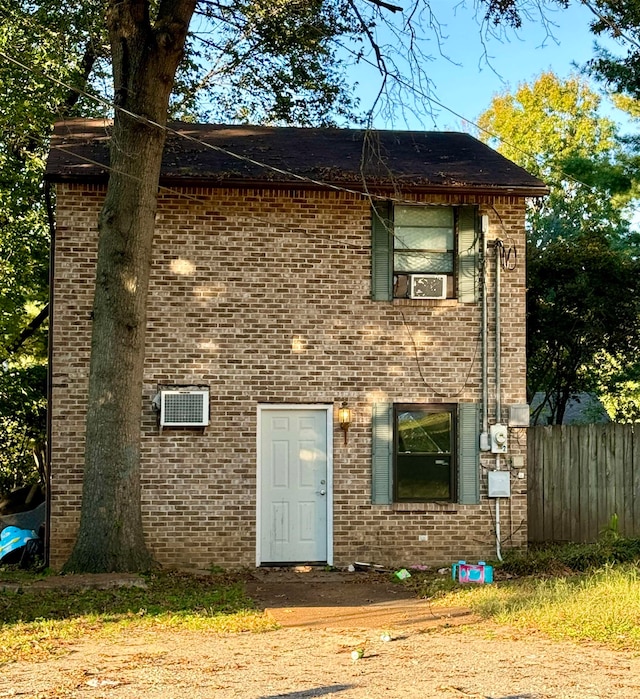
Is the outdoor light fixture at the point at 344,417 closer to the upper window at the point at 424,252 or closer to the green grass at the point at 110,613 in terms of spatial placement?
the upper window at the point at 424,252

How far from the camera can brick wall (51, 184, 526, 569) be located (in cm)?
1343

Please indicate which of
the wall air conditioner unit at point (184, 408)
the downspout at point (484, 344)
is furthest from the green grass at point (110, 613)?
the downspout at point (484, 344)

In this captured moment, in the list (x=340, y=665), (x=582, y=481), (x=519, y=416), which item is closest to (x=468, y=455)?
(x=519, y=416)

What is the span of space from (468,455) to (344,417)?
5.83ft

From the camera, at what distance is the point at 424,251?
14094mm

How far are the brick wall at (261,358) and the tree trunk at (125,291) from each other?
1.18 m

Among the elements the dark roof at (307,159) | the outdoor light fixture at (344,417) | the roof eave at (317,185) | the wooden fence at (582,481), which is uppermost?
the dark roof at (307,159)

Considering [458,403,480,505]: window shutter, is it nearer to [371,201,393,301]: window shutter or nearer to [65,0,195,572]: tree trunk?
[371,201,393,301]: window shutter

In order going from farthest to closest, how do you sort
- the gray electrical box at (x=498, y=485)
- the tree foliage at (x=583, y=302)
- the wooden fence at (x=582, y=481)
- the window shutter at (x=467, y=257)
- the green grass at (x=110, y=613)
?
the tree foliage at (x=583, y=302) → the wooden fence at (x=582, y=481) → the window shutter at (x=467, y=257) → the gray electrical box at (x=498, y=485) → the green grass at (x=110, y=613)

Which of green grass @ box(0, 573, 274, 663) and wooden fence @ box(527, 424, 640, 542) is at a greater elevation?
wooden fence @ box(527, 424, 640, 542)

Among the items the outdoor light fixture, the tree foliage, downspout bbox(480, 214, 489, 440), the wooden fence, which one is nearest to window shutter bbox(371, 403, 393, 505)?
the outdoor light fixture

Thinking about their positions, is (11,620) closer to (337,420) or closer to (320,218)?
(337,420)

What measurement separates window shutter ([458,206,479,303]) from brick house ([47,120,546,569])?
0.07ft

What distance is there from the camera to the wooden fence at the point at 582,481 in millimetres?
15242
